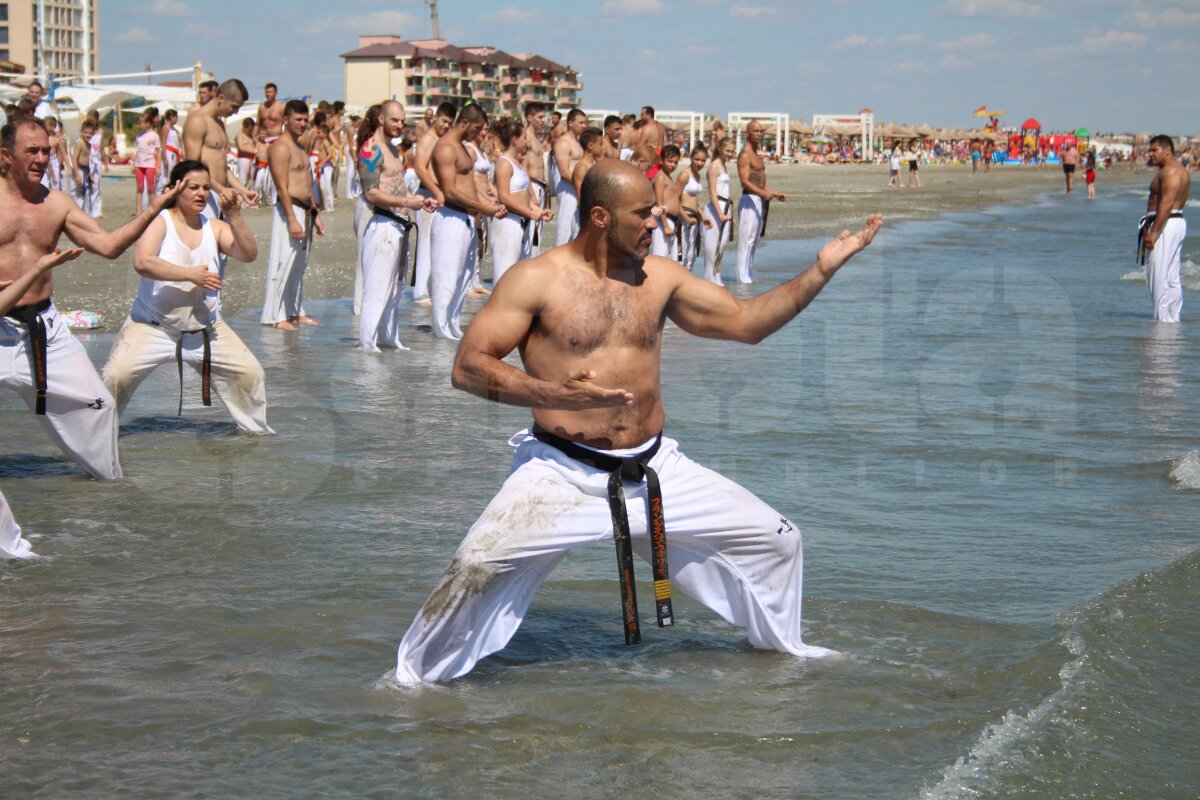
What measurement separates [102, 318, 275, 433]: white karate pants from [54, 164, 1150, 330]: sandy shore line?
222 inches

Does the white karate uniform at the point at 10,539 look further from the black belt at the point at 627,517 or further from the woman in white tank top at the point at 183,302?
the black belt at the point at 627,517

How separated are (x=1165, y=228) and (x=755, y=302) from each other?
10991 millimetres

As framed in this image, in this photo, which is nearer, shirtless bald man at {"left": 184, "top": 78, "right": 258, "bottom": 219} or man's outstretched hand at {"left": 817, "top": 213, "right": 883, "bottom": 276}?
man's outstretched hand at {"left": 817, "top": 213, "right": 883, "bottom": 276}

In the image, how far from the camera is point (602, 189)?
471cm

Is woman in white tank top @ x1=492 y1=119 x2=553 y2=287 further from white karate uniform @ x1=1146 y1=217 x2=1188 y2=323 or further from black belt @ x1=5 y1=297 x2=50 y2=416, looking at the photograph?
black belt @ x1=5 y1=297 x2=50 y2=416

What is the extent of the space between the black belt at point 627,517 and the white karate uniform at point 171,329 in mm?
4065

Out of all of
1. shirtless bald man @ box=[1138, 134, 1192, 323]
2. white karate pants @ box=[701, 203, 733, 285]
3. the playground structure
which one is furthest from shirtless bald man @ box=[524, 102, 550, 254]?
the playground structure

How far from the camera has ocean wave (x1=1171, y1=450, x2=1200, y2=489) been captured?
25.6ft

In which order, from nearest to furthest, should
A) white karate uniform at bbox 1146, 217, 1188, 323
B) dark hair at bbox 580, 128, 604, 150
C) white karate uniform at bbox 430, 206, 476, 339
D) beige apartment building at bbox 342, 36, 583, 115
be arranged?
white karate uniform at bbox 430, 206, 476, 339 < white karate uniform at bbox 1146, 217, 1188, 323 < dark hair at bbox 580, 128, 604, 150 < beige apartment building at bbox 342, 36, 583, 115

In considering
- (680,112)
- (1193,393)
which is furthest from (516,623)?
(680,112)

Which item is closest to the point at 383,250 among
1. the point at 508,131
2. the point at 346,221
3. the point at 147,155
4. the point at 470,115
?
the point at 470,115

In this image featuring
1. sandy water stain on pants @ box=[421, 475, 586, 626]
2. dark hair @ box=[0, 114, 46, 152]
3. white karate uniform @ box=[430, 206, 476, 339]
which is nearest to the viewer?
sandy water stain on pants @ box=[421, 475, 586, 626]

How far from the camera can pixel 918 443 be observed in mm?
8961

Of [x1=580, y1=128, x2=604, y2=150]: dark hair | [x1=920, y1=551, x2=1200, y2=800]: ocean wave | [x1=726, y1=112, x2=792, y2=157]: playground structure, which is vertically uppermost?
[x1=726, y1=112, x2=792, y2=157]: playground structure
